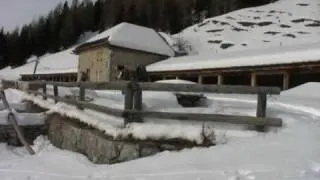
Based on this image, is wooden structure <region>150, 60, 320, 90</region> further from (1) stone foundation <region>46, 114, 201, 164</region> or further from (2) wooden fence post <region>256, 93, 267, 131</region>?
(2) wooden fence post <region>256, 93, 267, 131</region>

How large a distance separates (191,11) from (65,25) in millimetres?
32870

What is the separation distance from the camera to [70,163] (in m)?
9.01

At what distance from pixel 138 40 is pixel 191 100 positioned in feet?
99.7

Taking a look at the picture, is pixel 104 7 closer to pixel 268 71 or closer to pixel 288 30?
pixel 288 30

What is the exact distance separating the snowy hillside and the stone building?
1189 cm

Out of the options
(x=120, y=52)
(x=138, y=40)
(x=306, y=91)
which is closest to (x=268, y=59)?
(x=306, y=91)

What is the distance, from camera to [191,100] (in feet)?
36.6

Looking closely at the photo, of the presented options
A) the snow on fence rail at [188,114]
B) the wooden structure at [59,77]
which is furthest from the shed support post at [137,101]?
the wooden structure at [59,77]

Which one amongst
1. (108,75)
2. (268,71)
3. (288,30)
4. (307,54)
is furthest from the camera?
(288,30)

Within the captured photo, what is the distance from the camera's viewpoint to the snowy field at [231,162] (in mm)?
6566

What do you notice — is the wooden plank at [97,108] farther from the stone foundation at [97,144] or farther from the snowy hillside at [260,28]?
the snowy hillside at [260,28]

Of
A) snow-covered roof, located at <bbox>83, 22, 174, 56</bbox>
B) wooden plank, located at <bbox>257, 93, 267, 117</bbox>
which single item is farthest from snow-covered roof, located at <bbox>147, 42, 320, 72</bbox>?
snow-covered roof, located at <bbox>83, 22, 174, 56</bbox>

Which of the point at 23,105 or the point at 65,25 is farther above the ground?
the point at 65,25

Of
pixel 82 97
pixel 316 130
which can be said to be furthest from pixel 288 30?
pixel 316 130
